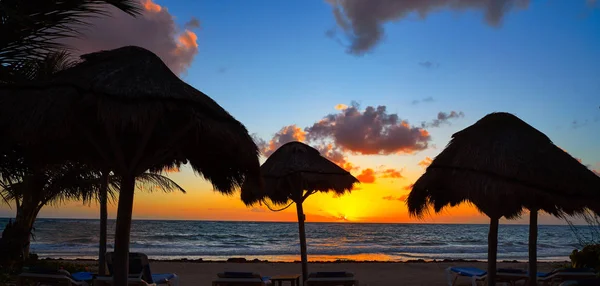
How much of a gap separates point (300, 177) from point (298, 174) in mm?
108

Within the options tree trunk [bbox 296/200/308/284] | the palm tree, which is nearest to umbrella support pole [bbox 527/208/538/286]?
tree trunk [bbox 296/200/308/284]

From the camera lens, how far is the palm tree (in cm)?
574

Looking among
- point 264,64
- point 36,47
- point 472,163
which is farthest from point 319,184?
point 36,47

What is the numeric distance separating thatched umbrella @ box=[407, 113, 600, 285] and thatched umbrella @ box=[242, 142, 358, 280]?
2.40m

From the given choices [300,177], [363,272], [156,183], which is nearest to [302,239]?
[300,177]

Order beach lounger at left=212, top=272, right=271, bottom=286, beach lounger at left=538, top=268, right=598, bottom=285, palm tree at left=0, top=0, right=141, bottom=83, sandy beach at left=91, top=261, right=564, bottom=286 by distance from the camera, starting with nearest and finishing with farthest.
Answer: palm tree at left=0, top=0, right=141, bottom=83, beach lounger at left=212, top=272, right=271, bottom=286, beach lounger at left=538, top=268, right=598, bottom=285, sandy beach at left=91, top=261, right=564, bottom=286

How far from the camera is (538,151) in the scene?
6676 mm

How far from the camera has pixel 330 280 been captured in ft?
25.5

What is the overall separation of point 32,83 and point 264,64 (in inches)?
285

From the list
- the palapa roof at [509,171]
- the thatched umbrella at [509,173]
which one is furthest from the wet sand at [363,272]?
the palapa roof at [509,171]

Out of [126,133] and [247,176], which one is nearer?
[126,133]

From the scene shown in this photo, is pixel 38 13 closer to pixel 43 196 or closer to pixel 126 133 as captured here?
pixel 126 133

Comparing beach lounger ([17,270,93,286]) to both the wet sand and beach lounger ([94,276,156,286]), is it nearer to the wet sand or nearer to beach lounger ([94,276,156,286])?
beach lounger ([94,276,156,286])

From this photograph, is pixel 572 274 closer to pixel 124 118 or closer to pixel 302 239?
pixel 302 239
